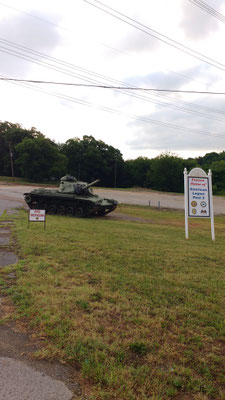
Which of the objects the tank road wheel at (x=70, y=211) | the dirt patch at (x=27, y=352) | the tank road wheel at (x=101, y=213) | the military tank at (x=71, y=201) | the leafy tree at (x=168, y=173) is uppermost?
the leafy tree at (x=168, y=173)

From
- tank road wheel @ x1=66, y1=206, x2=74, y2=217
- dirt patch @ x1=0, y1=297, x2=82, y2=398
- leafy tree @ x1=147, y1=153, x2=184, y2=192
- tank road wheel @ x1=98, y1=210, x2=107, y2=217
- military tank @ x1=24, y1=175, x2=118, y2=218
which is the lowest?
dirt patch @ x1=0, y1=297, x2=82, y2=398

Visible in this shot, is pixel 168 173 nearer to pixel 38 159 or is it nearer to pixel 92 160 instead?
pixel 92 160

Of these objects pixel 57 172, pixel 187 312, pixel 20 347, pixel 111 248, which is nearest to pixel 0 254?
pixel 111 248

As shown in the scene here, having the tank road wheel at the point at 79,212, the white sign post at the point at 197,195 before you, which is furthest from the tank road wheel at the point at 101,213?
the white sign post at the point at 197,195

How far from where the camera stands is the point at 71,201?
16750 millimetres

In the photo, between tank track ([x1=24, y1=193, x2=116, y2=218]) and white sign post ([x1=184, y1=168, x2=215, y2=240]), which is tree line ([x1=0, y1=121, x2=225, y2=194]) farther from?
white sign post ([x1=184, y1=168, x2=215, y2=240])

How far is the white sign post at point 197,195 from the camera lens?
34.3 feet

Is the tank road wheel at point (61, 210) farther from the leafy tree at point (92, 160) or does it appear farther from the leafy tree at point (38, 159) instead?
the leafy tree at point (92, 160)

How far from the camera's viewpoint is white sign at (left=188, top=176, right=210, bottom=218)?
10.5 meters

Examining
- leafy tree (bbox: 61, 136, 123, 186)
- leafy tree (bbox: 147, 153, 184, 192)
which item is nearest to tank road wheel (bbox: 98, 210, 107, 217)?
leafy tree (bbox: 61, 136, 123, 186)

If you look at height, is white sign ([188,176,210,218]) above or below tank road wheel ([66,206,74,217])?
above

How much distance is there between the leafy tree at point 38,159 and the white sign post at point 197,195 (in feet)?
159

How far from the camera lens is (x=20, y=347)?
2.96 meters

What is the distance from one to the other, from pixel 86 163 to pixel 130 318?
66.1m
